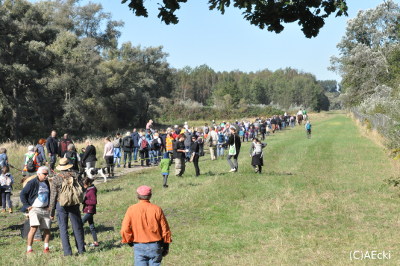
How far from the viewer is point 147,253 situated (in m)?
6.34

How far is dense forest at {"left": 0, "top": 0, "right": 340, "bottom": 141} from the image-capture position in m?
38.8

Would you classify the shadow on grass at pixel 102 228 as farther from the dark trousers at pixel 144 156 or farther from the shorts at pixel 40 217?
the dark trousers at pixel 144 156

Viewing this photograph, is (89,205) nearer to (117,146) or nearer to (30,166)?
(30,166)

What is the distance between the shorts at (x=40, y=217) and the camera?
9.40 metres

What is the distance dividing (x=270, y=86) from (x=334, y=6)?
15980 cm

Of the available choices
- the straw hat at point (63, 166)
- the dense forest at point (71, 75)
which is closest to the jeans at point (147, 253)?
the straw hat at point (63, 166)

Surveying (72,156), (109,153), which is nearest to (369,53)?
(109,153)

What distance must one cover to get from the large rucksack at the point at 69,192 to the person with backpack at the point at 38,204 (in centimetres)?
92

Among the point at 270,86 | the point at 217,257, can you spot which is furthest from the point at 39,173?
the point at 270,86

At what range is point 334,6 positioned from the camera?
682 cm

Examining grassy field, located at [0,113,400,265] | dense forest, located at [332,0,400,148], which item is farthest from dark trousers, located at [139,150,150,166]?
dense forest, located at [332,0,400,148]

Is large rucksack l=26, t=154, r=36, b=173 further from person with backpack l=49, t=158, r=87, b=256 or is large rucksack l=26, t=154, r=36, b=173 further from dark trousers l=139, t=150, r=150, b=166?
dark trousers l=139, t=150, r=150, b=166

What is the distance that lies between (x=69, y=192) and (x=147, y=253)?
2.96m

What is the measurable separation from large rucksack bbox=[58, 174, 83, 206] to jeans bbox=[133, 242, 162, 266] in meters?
2.74
